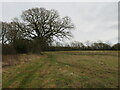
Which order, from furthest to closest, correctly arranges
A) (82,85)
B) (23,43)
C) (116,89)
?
(23,43)
(82,85)
(116,89)

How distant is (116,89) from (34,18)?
21.8 metres

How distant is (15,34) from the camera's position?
17031 mm

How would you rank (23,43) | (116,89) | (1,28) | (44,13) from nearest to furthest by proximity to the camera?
1. (116,89)
2. (23,43)
3. (1,28)
4. (44,13)

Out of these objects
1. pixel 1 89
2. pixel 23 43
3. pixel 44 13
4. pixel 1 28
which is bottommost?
pixel 1 89

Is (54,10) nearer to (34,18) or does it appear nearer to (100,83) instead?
(34,18)

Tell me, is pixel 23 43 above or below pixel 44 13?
below

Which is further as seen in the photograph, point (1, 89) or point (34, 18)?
point (34, 18)

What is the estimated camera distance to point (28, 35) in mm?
22047

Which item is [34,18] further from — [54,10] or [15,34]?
[15,34]

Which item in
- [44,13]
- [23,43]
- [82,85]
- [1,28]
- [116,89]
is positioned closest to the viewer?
[116,89]

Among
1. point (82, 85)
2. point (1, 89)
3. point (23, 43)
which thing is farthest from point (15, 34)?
point (82, 85)

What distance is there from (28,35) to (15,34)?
5.05 m

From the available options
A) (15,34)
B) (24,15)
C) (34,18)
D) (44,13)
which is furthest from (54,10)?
(15,34)

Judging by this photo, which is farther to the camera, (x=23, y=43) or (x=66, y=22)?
(x=66, y=22)
